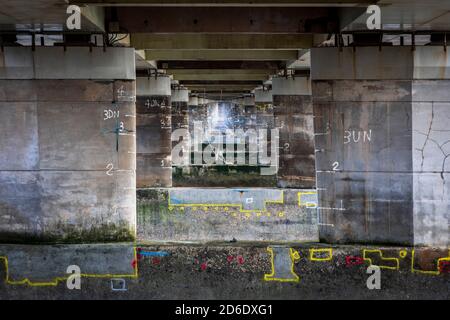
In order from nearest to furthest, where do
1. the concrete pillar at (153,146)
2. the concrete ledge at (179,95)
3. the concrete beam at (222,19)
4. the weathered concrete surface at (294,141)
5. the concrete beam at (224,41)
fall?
the concrete beam at (222,19) → the concrete beam at (224,41) → the weathered concrete surface at (294,141) → the concrete pillar at (153,146) → the concrete ledge at (179,95)

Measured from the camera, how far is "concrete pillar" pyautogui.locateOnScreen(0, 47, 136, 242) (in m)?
12.2

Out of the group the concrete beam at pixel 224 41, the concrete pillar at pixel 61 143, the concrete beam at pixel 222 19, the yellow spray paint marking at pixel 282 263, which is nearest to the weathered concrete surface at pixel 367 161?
the yellow spray paint marking at pixel 282 263

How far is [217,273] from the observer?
38.9 feet

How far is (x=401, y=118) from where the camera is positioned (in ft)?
40.1

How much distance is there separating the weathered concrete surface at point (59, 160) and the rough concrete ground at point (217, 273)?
65cm

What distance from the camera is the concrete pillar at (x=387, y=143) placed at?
12.2 metres

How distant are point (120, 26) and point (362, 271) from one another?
7.55 metres

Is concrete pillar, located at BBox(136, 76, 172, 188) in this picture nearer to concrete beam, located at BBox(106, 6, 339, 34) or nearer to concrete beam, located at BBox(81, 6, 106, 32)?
concrete beam, located at BBox(106, 6, 339, 34)

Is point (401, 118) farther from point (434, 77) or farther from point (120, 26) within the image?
point (120, 26)

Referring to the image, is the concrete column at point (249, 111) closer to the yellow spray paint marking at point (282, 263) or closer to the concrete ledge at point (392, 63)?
the concrete ledge at point (392, 63)

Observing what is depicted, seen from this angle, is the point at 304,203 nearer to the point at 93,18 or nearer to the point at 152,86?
the point at 152,86

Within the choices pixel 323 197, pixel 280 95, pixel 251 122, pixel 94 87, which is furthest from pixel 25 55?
pixel 251 122

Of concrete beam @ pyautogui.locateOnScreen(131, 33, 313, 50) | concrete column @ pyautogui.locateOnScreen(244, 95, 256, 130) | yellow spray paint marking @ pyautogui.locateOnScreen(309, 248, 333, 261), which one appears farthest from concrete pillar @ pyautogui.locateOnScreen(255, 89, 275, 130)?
yellow spray paint marking @ pyautogui.locateOnScreen(309, 248, 333, 261)

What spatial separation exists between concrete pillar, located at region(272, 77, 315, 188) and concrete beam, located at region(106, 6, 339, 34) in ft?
35.0
